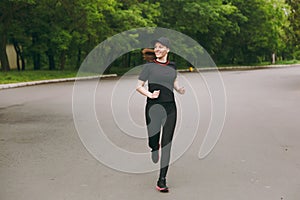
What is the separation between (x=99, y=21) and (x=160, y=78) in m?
28.0

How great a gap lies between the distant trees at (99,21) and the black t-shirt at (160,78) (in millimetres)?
23567

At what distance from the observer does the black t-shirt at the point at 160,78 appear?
5.00m

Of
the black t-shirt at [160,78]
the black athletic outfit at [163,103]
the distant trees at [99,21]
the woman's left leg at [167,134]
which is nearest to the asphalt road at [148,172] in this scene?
the woman's left leg at [167,134]

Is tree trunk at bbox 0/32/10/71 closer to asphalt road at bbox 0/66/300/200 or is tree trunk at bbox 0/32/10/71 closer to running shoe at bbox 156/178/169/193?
asphalt road at bbox 0/66/300/200

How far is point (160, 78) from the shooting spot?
5004 mm

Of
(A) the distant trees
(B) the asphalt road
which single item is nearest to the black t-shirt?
(B) the asphalt road

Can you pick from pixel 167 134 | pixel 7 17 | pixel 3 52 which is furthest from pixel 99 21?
pixel 167 134

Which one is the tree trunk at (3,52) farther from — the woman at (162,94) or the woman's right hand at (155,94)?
the woman's right hand at (155,94)

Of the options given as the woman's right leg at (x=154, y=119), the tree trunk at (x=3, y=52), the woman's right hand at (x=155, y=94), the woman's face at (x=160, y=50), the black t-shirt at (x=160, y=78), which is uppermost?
the woman's face at (x=160, y=50)

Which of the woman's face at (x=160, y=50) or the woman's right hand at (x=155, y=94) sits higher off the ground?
the woman's face at (x=160, y=50)

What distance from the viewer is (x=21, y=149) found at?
7262 mm

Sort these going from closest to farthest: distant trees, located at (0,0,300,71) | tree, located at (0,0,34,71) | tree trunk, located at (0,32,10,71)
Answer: tree, located at (0,0,34,71)
distant trees, located at (0,0,300,71)
tree trunk, located at (0,32,10,71)

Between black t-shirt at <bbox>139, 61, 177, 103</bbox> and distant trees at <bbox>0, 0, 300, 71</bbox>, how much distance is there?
2357cm

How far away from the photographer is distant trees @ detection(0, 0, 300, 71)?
30562mm
